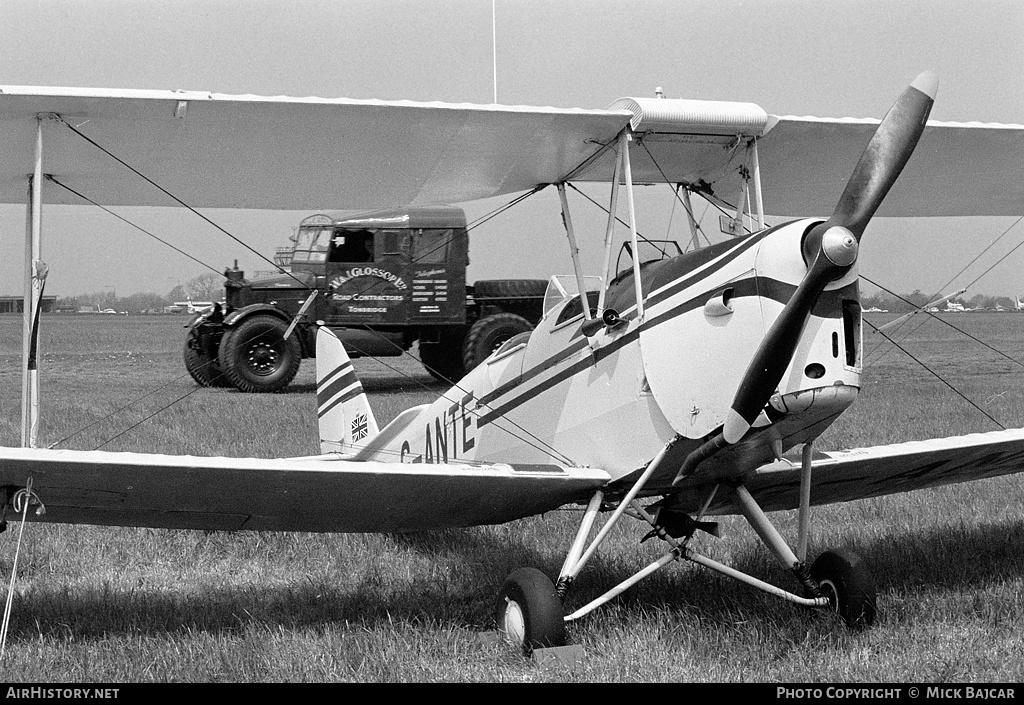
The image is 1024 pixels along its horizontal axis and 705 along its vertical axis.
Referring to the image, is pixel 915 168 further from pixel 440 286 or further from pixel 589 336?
pixel 440 286

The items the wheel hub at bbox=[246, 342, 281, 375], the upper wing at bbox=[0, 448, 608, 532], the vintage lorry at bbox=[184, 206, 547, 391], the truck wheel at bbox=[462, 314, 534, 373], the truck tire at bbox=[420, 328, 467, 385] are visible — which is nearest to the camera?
the upper wing at bbox=[0, 448, 608, 532]

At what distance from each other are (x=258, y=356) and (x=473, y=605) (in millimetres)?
11076

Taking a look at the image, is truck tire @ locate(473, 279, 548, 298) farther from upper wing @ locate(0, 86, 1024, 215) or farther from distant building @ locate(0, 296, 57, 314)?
upper wing @ locate(0, 86, 1024, 215)

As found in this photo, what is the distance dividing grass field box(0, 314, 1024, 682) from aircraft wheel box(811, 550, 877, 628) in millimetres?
79

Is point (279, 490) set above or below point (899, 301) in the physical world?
below

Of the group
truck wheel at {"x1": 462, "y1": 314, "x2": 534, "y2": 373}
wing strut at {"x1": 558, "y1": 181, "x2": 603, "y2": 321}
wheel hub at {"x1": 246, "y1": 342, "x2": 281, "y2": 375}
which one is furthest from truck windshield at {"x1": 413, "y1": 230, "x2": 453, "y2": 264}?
wing strut at {"x1": 558, "y1": 181, "x2": 603, "y2": 321}

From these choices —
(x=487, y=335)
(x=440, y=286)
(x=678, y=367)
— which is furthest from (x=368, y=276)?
(x=678, y=367)

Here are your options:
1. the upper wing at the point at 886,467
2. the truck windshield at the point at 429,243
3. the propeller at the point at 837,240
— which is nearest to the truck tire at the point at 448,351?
the truck windshield at the point at 429,243

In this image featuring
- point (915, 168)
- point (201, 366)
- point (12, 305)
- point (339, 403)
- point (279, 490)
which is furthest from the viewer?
point (201, 366)

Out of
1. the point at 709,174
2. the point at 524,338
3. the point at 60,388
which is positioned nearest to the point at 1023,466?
the point at 709,174

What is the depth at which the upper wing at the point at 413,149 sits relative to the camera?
15.7ft

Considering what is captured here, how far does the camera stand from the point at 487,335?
638 inches

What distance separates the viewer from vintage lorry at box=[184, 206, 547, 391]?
51.8 feet

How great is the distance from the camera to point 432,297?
54.8 ft
